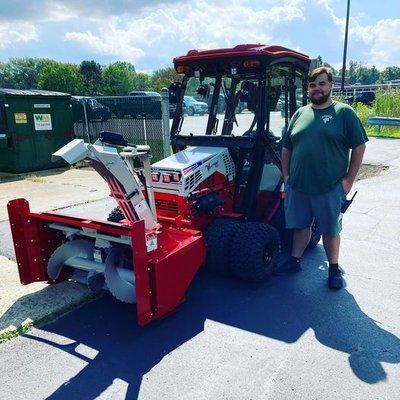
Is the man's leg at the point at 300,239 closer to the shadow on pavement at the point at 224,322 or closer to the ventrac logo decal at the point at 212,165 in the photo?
the shadow on pavement at the point at 224,322

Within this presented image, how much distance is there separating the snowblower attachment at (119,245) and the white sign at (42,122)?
7.62 meters

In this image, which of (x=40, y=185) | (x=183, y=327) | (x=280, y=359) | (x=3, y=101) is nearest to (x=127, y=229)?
(x=183, y=327)

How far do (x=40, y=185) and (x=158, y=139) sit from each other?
281 cm

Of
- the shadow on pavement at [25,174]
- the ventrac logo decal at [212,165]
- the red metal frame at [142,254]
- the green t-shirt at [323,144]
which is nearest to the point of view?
the red metal frame at [142,254]

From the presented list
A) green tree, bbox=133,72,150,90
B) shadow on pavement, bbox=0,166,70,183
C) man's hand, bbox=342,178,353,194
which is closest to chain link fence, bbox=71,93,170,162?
shadow on pavement, bbox=0,166,70,183

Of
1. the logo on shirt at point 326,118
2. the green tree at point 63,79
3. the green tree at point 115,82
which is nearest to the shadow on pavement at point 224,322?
the logo on shirt at point 326,118

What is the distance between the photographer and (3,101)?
10.2 metres

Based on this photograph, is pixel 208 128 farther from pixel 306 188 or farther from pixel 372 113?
pixel 372 113

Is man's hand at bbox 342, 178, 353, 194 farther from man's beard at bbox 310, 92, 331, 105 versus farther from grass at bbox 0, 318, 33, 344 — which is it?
grass at bbox 0, 318, 33, 344

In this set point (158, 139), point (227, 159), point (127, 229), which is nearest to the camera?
point (127, 229)

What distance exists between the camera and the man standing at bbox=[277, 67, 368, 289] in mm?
3678

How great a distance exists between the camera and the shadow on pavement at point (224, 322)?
2.91m

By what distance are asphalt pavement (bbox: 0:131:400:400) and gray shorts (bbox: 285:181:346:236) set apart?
61 cm

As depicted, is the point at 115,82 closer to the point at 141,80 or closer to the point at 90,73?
the point at 90,73
